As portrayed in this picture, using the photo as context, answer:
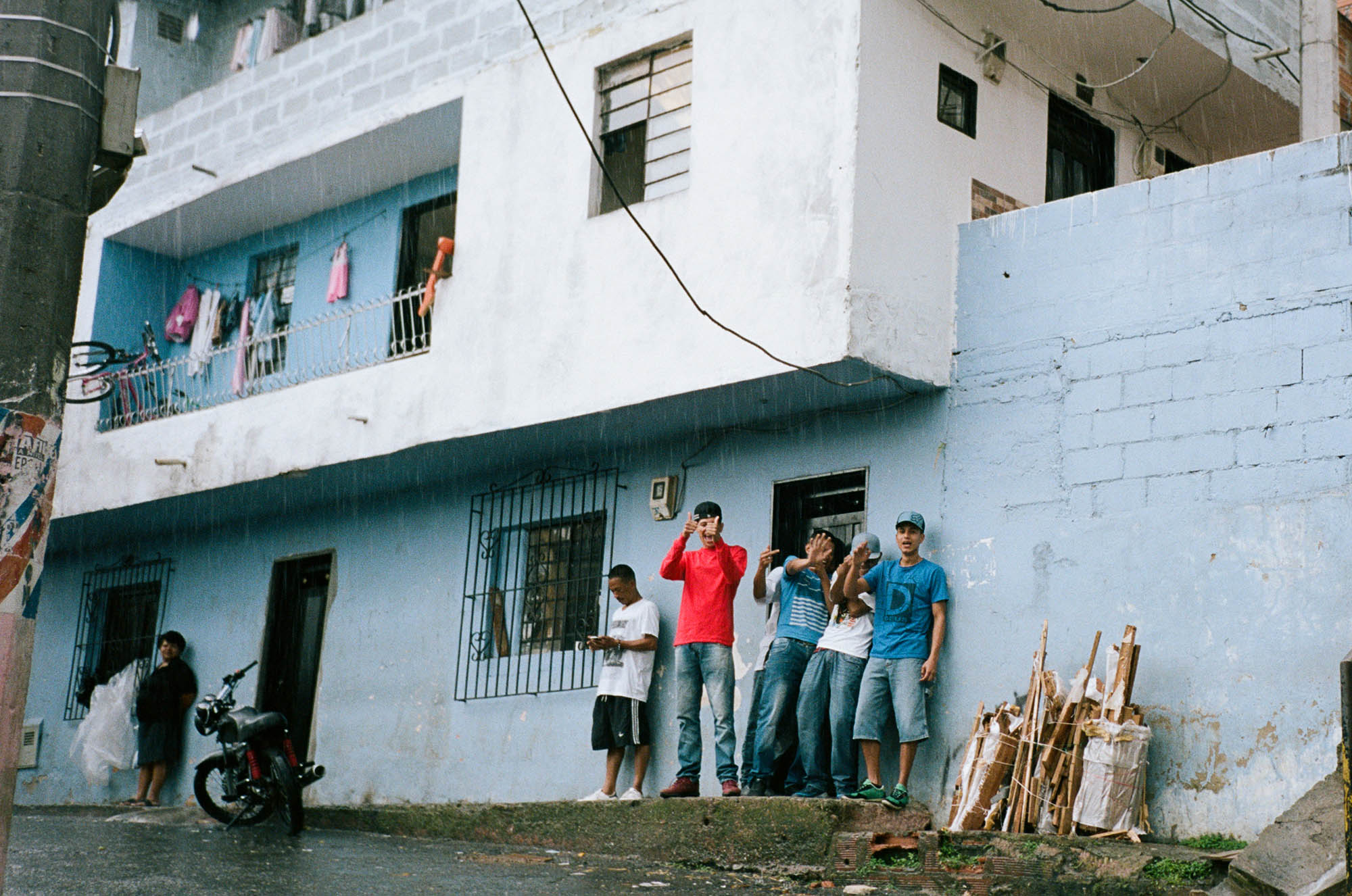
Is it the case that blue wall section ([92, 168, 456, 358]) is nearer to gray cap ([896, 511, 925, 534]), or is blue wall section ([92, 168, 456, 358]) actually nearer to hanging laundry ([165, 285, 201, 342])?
hanging laundry ([165, 285, 201, 342])

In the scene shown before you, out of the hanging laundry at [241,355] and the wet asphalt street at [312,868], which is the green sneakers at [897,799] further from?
the hanging laundry at [241,355]

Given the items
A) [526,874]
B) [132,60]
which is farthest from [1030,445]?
[132,60]

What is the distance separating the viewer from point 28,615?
4395 mm

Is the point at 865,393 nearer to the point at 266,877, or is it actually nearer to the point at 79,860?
the point at 266,877

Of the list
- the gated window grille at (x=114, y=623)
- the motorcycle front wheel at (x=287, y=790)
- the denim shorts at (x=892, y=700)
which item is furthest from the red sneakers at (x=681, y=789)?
the gated window grille at (x=114, y=623)

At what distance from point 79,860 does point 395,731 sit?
4.22 metres

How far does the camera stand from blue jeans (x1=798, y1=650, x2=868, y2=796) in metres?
9.23

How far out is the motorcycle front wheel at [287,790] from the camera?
1043 cm

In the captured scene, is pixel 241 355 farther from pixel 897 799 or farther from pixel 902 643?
pixel 897 799

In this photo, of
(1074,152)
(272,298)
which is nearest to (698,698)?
(1074,152)

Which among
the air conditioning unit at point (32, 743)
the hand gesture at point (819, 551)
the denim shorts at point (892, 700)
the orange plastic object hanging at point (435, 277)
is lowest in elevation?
the air conditioning unit at point (32, 743)

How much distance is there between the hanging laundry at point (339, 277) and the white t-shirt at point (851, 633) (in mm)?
6352

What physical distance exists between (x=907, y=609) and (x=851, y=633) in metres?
0.39

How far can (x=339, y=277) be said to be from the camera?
547 inches
